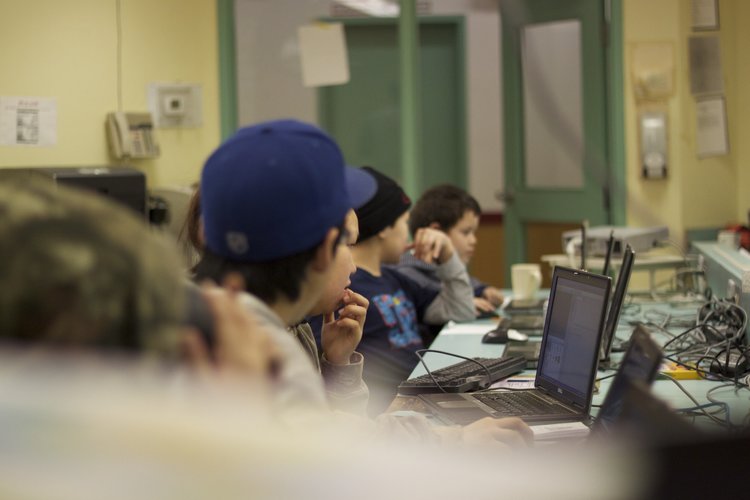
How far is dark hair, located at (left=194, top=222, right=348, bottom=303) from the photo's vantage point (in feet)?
3.74

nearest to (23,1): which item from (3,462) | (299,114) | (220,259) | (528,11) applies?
(299,114)

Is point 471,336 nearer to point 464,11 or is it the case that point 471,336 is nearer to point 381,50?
point 381,50

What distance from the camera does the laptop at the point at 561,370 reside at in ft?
6.73

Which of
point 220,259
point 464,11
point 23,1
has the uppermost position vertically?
point 464,11

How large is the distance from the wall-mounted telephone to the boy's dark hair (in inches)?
49.9

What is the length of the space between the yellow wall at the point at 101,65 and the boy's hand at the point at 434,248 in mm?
1495

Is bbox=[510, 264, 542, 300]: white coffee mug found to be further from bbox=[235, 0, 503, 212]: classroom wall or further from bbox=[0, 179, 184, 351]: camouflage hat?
bbox=[0, 179, 184, 351]: camouflage hat

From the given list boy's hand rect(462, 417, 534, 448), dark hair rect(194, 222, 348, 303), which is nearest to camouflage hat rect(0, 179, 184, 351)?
dark hair rect(194, 222, 348, 303)

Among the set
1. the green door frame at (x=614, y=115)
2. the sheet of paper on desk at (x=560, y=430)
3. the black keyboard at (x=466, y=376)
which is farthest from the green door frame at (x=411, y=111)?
the sheet of paper on desk at (x=560, y=430)

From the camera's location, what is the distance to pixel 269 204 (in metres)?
1.08

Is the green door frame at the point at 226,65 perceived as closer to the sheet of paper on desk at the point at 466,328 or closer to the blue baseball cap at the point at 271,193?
the sheet of paper on desk at the point at 466,328

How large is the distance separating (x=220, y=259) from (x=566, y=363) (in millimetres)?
1225

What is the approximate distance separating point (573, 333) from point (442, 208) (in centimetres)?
196

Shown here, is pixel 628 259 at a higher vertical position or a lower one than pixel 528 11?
lower
